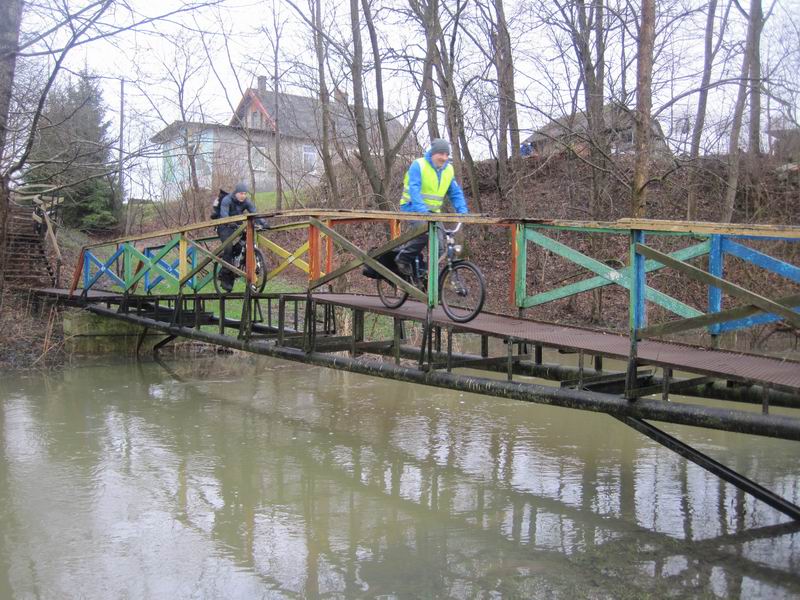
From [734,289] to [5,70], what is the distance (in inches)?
425

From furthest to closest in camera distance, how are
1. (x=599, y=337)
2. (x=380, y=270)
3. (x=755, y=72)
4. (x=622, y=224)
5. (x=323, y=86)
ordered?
(x=755, y=72), (x=323, y=86), (x=380, y=270), (x=599, y=337), (x=622, y=224)

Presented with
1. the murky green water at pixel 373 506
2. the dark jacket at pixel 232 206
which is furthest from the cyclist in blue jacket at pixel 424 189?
the dark jacket at pixel 232 206

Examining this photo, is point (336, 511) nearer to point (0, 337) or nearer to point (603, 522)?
point (603, 522)

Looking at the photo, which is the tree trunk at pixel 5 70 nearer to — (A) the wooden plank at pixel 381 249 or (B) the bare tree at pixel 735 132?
(A) the wooden plank at pixel 381 249

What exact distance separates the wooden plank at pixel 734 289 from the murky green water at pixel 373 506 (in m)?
1.56

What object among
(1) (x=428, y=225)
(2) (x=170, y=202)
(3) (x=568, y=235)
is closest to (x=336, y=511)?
(1) (x=428, y=225)

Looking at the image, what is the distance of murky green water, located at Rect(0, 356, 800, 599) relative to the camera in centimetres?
425

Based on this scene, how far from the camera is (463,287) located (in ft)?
21.9

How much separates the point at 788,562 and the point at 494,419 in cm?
426

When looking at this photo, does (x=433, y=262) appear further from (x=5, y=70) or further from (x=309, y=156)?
(x=309, y=156)

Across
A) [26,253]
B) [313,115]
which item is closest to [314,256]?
[26,253]

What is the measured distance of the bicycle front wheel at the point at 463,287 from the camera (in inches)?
250

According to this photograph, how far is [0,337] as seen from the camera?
39.3 ft

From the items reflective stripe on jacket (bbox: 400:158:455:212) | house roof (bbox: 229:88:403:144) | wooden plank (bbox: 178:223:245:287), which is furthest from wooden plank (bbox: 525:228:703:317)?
house roof (bbox: 229:88:403:144)
